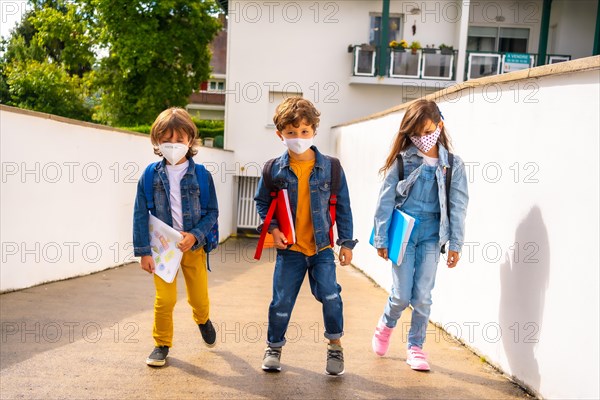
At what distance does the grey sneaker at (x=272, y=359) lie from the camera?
11.9 feet

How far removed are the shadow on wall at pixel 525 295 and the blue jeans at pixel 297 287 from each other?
104cm

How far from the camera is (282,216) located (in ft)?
12.0

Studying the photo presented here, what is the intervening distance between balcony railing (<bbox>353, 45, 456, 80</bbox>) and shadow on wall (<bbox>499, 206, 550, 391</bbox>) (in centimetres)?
1501

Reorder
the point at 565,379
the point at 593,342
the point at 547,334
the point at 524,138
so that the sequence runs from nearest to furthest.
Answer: the point at 593,342 < the point at 565,379 < the point at 547,334 < the point at 524,138

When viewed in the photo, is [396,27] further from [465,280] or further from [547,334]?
[547,334]

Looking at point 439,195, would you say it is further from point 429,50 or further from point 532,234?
point 429,50

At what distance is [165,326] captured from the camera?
3.75 m

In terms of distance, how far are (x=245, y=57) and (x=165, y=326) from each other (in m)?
15.7

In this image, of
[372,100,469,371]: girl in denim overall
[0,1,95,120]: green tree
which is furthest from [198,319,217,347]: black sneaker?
[0,1,95,120]: green tree

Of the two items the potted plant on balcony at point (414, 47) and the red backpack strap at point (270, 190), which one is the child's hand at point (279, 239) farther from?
the potted plant on balcony at point (414, 47)

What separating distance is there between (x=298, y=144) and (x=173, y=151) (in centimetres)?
78

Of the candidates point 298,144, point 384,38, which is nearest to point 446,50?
point 384,38

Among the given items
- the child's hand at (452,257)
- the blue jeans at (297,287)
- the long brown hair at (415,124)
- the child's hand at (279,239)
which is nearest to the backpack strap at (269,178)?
the child's hand at (279,239)

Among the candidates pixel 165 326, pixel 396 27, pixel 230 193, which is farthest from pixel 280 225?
pixel 396 27
